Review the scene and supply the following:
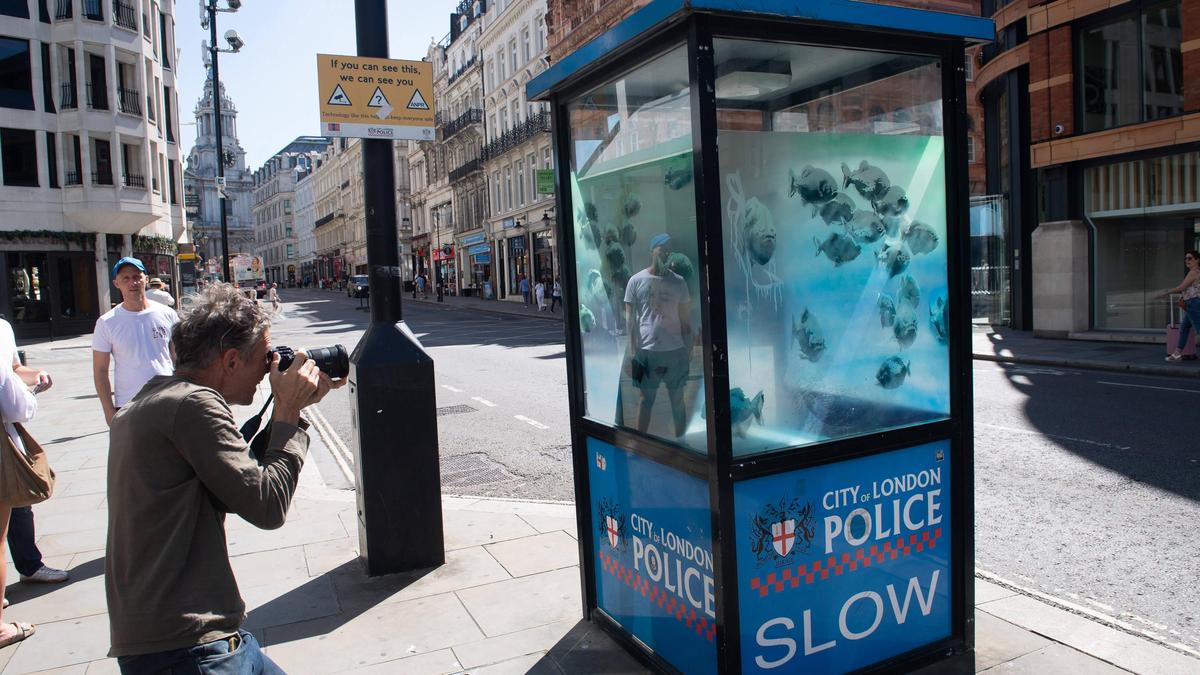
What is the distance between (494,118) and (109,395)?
153 feet

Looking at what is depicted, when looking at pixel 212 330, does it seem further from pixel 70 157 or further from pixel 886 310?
pixel 70 157

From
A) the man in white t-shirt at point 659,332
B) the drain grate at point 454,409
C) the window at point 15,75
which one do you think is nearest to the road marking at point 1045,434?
the man in white t-shirt at point 659,332

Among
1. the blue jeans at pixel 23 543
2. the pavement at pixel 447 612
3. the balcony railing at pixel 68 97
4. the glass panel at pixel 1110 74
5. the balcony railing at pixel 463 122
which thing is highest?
the balcony railing at pixel 463 122

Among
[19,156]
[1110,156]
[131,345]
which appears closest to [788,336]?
[131,345]

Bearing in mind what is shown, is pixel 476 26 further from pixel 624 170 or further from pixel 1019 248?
pixel 624 170

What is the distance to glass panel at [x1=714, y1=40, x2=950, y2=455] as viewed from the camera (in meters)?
3.14

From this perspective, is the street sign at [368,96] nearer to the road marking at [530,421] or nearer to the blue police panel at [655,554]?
the blue police panel at [655,554]

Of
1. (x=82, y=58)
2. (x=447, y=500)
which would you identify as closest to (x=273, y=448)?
(x=447, y=500)

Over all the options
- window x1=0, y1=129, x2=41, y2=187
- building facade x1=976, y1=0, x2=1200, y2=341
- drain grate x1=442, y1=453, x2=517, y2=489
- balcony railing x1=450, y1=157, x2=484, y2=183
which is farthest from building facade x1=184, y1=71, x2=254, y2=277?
drain grate x1=442, y1=453, x2=517, y2=489

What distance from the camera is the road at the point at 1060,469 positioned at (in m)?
4.49

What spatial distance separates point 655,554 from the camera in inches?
132

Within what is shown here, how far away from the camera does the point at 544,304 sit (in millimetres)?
38125

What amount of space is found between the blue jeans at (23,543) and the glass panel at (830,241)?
4154 millimetres

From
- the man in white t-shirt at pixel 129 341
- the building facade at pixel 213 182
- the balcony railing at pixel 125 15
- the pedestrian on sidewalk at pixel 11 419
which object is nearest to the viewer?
the pedestrian on sidewalk at pixel 11 419
